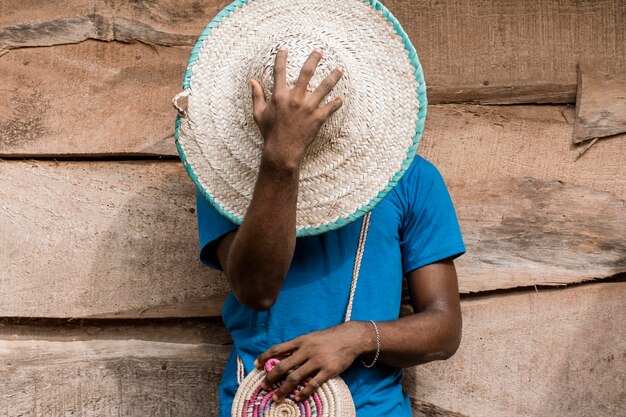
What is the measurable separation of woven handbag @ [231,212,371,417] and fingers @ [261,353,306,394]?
0.02m

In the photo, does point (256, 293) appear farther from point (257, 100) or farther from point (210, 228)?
point (257, 100)

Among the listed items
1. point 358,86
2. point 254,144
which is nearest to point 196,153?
point 254,144

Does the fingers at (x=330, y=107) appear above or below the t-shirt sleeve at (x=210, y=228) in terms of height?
above

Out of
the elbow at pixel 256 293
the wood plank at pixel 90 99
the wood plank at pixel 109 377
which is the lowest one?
the wood plank at pixel 109 377

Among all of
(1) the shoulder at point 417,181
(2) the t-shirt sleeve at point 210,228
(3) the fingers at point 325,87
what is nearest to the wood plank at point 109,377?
(2) the t-shirt sleeve at point 210,228

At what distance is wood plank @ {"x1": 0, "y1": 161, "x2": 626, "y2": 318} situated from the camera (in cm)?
232

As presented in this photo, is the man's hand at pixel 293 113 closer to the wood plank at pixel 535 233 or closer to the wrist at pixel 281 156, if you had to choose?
the wrist at pixel 281 156

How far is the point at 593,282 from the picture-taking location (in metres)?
2.32

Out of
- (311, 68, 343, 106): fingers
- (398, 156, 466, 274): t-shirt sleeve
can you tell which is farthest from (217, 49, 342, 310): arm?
(398, 156, 466, 274): t-shirt sleeve

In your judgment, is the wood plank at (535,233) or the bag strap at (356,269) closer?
the bag strap at (356,269)

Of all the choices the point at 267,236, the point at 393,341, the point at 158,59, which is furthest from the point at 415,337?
the point at 158,59

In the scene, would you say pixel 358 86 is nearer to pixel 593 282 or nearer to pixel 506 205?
pixel 506 205

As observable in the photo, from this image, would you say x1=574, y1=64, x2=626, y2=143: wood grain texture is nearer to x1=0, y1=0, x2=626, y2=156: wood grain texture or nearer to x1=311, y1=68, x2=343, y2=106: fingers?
x1=0, y1=0, x2=626, y2=156: wood grain texture

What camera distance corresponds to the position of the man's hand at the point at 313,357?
1.77 metres
